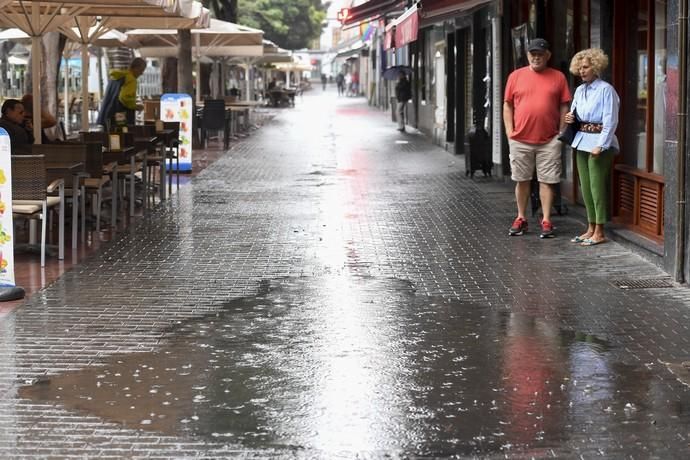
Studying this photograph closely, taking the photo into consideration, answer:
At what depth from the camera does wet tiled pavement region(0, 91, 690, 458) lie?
18.8 ft

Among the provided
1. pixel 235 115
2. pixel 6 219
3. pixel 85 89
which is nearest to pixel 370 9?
pixel 235 115

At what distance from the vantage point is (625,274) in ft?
33.2

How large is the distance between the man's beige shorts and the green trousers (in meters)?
0.45

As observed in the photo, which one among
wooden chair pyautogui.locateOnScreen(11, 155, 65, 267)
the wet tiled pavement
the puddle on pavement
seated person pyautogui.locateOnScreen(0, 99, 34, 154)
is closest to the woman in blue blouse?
the wet tiled pavement

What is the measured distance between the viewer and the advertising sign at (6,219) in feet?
29.9

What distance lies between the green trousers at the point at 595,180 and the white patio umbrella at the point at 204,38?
16.2 metres

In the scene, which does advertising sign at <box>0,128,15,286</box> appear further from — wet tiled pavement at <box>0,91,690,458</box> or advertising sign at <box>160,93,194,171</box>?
advertising sign at <box>160,93,194,171</box>

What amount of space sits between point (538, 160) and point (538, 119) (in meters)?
0.43

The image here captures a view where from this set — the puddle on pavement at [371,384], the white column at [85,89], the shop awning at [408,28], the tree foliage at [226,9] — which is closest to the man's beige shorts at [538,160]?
the puddle on pavement at [371,384]

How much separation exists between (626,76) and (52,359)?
23.6 ft

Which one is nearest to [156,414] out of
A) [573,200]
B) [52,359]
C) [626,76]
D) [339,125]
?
[52,359]

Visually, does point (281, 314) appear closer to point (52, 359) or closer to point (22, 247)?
point (52, 359)

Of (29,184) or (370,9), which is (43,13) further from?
(370,9)

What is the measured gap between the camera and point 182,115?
19.8m
